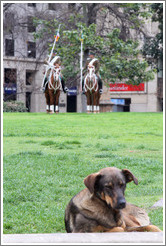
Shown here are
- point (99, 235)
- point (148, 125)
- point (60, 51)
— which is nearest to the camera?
point (99, 235)

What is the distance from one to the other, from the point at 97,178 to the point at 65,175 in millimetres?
3813

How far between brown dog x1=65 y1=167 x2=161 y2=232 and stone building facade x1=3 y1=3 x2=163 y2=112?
100ft

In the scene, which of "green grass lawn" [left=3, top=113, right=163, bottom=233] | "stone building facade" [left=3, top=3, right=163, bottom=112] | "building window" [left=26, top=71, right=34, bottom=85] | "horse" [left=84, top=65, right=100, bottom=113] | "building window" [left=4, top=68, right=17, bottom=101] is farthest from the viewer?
"building window" [left=26, top=71, right=34, bottom=85]

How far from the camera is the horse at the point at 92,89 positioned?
73.3 feet

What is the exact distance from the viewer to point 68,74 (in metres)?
31.7

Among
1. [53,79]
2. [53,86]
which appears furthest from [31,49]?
[53,79]

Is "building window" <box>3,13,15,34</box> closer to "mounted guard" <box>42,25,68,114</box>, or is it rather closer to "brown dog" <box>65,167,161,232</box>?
"mounted guard" <box>42,25,68,114</box>

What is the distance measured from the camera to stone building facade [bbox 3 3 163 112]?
136ft

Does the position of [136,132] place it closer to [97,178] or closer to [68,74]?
[97,178]

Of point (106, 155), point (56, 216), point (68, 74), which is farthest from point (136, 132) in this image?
point (68, 74)

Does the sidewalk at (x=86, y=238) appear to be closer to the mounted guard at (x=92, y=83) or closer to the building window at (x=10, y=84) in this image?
the mounted guard at (x=92, y=83)

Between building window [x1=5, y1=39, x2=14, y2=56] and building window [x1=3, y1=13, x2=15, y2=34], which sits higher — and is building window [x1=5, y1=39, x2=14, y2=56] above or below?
below

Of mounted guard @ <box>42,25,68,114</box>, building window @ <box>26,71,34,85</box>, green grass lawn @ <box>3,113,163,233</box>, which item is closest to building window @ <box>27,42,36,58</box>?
building window @ <box>26,71,34,85</box>

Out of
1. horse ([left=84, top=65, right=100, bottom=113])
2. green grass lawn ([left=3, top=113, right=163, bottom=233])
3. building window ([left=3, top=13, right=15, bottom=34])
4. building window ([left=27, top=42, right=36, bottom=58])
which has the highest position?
building window ([left=3, top=13, right=15, bottom=34])
